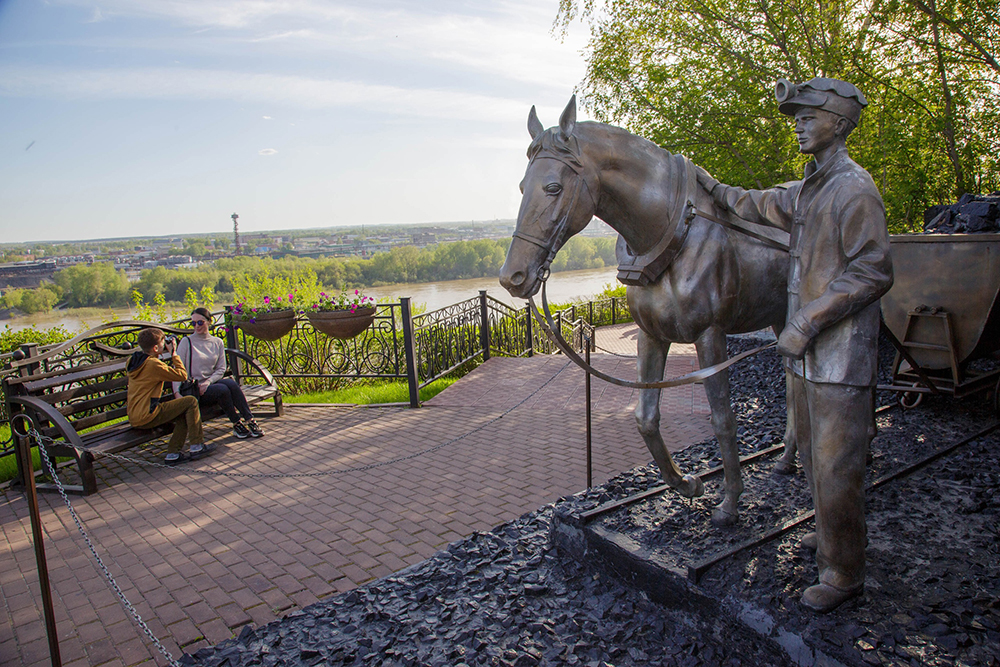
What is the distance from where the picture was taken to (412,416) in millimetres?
7148

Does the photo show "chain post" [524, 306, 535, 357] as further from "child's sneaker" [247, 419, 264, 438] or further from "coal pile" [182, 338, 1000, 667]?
"coal pile" [182, 338, 1000, 667]

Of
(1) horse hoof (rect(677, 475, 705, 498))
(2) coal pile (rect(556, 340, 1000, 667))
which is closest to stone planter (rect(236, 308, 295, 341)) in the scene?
(2) coal pile (rect(556, 340, 1000, 667))

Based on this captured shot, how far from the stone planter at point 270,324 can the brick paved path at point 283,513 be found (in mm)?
1153

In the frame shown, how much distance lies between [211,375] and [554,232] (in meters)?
5.39

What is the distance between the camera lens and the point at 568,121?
2439 mm

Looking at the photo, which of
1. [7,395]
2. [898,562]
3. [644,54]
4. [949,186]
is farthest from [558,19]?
[898,562]

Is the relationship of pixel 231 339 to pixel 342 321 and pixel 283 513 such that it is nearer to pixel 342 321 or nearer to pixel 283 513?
pixel 342 321

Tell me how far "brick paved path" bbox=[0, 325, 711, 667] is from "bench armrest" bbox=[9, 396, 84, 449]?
512 mm

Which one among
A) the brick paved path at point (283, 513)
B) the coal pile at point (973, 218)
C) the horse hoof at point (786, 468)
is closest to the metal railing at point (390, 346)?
the brick paved path at point (283, 513)

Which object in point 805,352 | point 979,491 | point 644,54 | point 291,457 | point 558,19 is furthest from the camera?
point 558,19

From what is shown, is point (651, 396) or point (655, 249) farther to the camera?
point (651, 396)

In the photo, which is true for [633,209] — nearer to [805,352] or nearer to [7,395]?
[805,352]

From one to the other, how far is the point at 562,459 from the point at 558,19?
1331cm

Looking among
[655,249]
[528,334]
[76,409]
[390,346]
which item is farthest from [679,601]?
[528,334]
